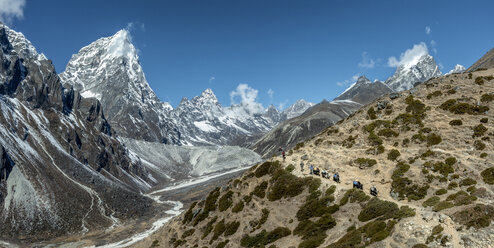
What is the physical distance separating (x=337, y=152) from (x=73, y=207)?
4621 inches

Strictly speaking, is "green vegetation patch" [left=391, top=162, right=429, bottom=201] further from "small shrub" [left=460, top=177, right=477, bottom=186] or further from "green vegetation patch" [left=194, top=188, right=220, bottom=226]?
"green vegetation patch" [left=194, top=188, right=220, bottom=226]

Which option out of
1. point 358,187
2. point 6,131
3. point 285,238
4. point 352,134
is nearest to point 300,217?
point 285,238

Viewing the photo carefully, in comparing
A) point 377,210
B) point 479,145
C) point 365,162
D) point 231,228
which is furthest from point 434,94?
point 231,228

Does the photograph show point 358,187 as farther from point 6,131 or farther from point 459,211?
point 6,131

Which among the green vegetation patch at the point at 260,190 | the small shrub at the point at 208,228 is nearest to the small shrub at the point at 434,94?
the green vegetation patch at the point at 260,190

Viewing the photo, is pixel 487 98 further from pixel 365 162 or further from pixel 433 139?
pixel 365 162

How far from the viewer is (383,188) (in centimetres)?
4088

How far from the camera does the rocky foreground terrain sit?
26.8 m

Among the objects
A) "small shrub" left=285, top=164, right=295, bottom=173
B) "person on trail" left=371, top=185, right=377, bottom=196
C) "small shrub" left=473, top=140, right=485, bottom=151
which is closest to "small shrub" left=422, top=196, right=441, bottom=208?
"person on trail" left=371, top=185, right=377, bottom=196

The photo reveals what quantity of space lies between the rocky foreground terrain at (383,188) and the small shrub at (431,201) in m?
0.13

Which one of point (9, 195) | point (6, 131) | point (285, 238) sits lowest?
point (285, 238)

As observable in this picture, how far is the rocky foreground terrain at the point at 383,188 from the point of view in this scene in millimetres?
26828

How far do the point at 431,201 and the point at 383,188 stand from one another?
7507mm

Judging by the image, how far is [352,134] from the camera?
5559cm
